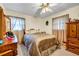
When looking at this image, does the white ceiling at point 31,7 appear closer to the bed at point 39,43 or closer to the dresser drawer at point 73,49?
the bed at point 39,43

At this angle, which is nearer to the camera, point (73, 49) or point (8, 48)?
point (8, 48)

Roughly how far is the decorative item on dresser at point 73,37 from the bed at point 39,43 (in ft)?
0.75

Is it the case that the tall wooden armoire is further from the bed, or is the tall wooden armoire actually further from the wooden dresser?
the bed

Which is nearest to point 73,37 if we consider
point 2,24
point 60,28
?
point 60,28

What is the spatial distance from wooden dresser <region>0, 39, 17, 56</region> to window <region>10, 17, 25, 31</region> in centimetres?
24

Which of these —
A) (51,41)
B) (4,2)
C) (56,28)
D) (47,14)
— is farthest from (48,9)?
(4,2)

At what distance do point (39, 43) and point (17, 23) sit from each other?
0.52m

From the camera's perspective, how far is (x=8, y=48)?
4.79ft

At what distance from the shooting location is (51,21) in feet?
5.49

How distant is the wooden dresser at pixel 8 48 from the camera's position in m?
1.39

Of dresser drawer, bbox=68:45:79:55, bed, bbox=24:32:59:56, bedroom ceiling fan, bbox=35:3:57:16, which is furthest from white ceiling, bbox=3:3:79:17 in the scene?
dresser drawer, bbox=68:45:79:55

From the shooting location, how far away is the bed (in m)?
1.55

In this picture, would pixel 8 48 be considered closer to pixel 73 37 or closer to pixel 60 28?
pixel 60 28

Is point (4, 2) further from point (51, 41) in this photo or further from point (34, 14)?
point (51, 41)
